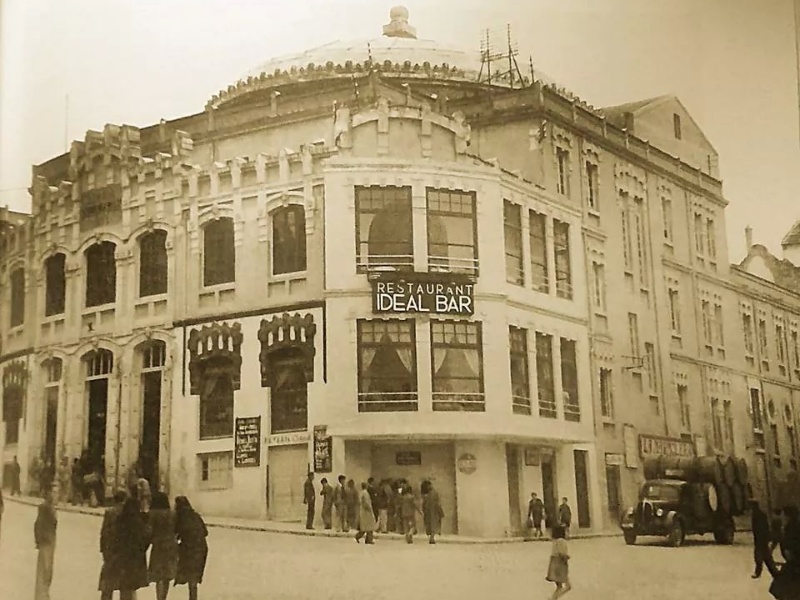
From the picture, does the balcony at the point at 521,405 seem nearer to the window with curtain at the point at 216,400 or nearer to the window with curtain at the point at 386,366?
the window with curtain at the point at 386,366

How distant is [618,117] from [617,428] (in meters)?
1.90

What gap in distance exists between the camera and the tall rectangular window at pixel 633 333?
5914 millimetres

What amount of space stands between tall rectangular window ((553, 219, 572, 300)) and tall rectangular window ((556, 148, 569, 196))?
212 mm

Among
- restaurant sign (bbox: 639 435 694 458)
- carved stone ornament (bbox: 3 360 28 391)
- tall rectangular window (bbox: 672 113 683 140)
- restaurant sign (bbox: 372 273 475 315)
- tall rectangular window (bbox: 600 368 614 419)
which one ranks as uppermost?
tall rectangular window (bbox: 672 113 683 140)

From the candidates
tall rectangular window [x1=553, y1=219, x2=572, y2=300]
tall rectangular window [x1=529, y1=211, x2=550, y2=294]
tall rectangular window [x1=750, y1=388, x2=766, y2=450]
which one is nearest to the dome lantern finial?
tall rectangular window [x1=529, y1=211, x2=550, y2=294]

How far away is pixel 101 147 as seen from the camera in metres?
5.73

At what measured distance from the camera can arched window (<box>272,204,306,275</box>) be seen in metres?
5.35

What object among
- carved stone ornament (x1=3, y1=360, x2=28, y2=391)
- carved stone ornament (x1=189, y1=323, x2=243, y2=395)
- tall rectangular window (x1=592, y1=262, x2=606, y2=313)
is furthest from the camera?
tall rectangular window (x1=592, y1=262, x2=606, y2=313)

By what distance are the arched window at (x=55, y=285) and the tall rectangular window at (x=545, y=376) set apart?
267cm

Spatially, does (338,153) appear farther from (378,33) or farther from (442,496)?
(442,496)

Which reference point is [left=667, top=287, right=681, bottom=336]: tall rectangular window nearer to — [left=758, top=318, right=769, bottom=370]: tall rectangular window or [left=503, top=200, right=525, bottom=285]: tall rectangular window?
[left=758, top=318, right=769, bottom=370]: tall rectangular window

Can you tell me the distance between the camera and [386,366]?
5.24 meters

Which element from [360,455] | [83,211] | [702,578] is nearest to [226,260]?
[83,211]

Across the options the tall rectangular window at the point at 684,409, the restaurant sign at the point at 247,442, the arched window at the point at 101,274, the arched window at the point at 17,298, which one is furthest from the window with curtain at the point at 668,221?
the arched window at the point at 17,298
